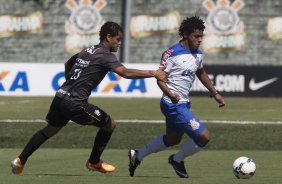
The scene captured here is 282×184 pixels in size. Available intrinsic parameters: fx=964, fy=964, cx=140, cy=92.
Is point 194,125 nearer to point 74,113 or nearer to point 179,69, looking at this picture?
point 179,69

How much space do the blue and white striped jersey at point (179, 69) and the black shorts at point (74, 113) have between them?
3.22ft

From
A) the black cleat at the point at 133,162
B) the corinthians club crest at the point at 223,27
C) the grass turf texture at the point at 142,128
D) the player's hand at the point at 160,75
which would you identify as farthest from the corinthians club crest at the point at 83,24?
the player's hand at the point at 160,75

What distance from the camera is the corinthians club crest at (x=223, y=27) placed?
43.8 meters

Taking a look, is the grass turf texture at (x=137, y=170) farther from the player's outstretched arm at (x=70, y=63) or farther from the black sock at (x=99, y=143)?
the player's outstretched arm at (x=70, y=63)

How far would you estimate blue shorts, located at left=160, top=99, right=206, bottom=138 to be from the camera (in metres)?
12.9

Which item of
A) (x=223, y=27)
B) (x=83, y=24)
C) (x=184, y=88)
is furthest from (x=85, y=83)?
(x=83, y=24)

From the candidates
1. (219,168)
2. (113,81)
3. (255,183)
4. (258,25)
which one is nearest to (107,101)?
(113,81)

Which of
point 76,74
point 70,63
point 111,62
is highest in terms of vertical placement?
point 111,62

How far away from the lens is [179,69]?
13094 millimetres

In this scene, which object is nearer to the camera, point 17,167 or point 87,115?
point 87,115

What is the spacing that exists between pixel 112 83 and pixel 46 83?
7.33ft

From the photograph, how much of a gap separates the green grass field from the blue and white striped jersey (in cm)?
119

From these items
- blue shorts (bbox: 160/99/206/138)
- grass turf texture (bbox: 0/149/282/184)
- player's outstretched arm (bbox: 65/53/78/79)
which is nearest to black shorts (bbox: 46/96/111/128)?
player's outstretched arm (bbox: 65/53/78/79)

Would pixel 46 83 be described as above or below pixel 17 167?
below
